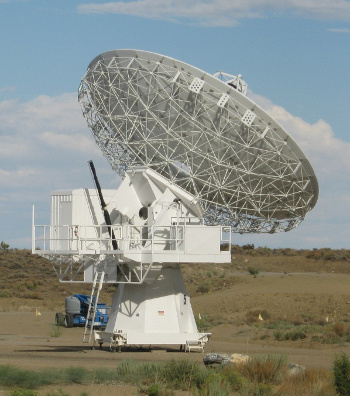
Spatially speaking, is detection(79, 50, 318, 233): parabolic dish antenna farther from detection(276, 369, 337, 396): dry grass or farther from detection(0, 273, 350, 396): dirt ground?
detection(276, 369, 337, 396): dry grass

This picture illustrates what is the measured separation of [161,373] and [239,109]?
9935 millimetres

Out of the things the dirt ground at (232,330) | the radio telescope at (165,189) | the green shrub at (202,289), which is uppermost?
the radio telescope at (165,189)

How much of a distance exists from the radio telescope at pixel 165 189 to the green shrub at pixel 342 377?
36.2 ft

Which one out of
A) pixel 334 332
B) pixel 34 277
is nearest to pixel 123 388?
pixel 334 332

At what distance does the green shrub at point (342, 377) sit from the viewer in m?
17.3

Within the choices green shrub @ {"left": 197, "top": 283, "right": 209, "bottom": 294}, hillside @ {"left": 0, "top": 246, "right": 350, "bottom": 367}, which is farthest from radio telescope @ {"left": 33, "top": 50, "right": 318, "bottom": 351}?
green shrub @ {"left": 197, "top": 283, "right": 209, "bottom": 294}

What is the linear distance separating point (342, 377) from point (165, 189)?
1294cm

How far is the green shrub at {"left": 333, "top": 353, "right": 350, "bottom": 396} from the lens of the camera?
17297 mm

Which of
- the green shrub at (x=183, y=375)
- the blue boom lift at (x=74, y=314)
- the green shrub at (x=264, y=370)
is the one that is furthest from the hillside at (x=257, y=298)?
the green shrub at (x=183, y=375)

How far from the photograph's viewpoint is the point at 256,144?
2814 centimetres

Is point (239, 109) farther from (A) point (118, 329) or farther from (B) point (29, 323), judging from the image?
(B) point (29, 323)

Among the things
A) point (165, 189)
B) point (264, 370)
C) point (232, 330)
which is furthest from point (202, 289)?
point (264, 370)

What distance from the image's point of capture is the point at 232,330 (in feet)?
131

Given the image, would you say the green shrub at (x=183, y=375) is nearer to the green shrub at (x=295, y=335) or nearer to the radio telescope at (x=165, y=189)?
the radio telescope at (x=165, y=189)
